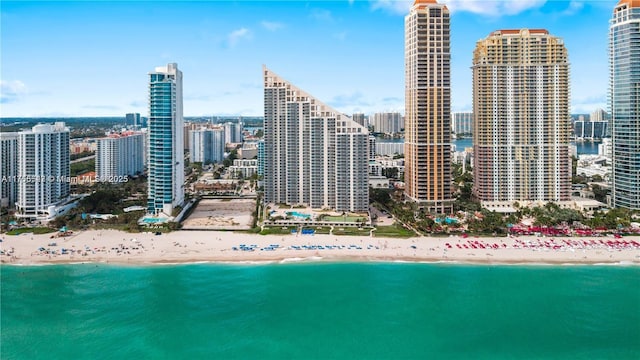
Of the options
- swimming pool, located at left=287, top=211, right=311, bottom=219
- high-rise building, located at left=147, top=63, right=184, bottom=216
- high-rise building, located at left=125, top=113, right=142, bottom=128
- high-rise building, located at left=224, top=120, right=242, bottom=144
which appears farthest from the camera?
high-rise building, located at left=125, top=113, right=142, bottom=128

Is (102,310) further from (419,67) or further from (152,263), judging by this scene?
(419,67)

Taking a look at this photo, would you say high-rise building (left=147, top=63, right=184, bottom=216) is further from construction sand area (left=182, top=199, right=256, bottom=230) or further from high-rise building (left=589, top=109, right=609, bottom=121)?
high-rise building (left=589, top=109, right=609, bottom=121)

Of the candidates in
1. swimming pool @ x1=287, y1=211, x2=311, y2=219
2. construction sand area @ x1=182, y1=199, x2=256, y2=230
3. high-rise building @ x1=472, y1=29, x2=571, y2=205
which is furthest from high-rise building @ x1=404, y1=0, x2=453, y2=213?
construction sand area @ x1=182, y1=199, x2=256, y2=230

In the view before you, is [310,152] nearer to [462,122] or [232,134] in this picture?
[232,134]

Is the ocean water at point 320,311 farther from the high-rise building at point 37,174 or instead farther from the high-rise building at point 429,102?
the high-rise building at point 429,102

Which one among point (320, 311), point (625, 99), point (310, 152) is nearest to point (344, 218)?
point (310, 152)

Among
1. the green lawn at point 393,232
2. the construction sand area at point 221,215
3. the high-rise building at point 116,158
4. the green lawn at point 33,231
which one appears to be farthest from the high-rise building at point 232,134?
the green lawn at point 393,232
